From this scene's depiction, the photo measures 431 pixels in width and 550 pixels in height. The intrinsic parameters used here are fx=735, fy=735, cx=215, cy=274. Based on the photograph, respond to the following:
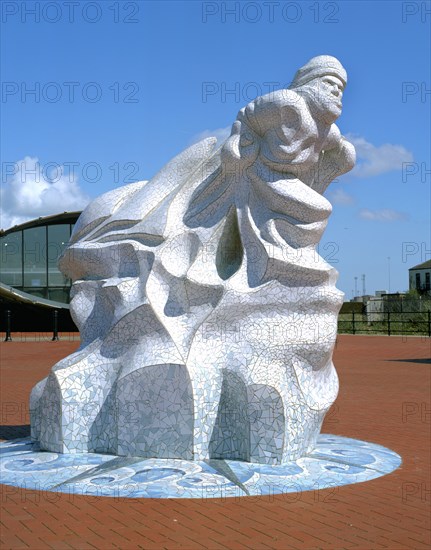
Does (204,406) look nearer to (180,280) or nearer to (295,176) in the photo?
(180,280)

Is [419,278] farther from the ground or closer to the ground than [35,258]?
closer to the ground

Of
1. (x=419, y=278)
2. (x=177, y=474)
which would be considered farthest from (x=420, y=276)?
(x=177, y=474)

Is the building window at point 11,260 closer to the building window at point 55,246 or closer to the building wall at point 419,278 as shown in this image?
the building window at point 55,246

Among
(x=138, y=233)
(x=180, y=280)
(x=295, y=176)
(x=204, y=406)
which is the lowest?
(x=204, y=406)

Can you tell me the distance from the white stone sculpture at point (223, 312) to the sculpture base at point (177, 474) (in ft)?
0.56

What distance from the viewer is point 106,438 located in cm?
765

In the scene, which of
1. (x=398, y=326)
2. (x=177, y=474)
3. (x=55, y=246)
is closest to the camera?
(x=177, y=474)

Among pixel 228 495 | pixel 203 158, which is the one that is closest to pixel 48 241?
pixel 203 158

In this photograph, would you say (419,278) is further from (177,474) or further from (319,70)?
(177,474)

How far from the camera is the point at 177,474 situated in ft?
22.7

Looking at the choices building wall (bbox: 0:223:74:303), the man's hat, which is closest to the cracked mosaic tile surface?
the man's hat

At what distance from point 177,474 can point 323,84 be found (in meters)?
4.32

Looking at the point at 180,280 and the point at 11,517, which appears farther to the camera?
the point at 180,280

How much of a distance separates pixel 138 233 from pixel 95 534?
365cm
